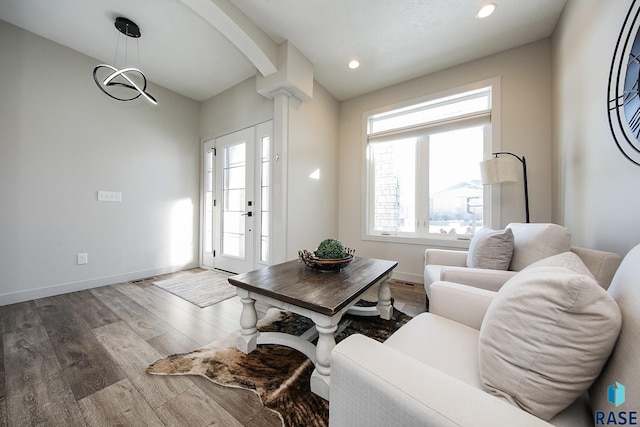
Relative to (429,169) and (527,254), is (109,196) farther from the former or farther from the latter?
(527,254)

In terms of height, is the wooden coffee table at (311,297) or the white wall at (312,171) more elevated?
the white wall at (312,171)

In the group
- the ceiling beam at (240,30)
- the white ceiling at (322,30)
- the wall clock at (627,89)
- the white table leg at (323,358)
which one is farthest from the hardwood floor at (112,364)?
the white ceiling at (322,30)

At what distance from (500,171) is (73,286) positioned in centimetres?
480

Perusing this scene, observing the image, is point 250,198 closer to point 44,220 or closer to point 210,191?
point 210,191

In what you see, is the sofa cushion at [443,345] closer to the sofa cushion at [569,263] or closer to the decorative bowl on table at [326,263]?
the sofa cushion at [569,263]

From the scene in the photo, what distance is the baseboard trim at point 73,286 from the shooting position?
7.53 feet

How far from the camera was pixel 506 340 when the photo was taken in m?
0.62

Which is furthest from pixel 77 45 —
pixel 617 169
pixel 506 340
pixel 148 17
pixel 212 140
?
pixel 617 169

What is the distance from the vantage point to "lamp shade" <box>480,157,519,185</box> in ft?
7.13

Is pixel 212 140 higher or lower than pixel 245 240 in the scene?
higher

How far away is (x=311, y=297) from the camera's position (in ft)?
4.00

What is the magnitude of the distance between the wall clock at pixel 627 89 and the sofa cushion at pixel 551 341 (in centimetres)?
120

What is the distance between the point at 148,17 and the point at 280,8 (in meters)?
1.34

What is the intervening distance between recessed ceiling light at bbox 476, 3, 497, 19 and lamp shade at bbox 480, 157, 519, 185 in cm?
133
